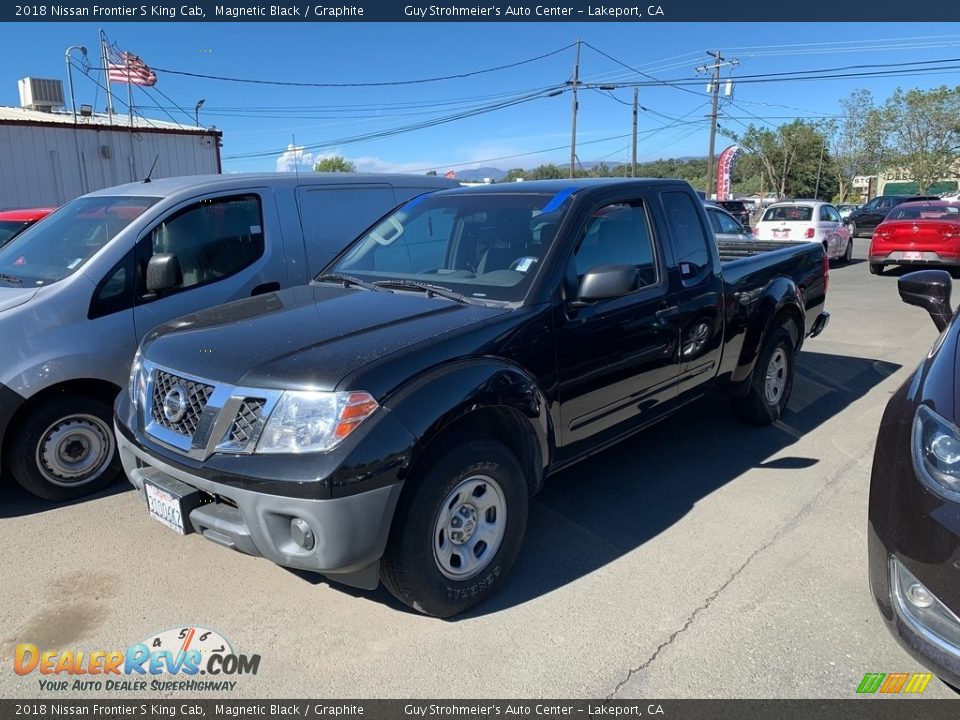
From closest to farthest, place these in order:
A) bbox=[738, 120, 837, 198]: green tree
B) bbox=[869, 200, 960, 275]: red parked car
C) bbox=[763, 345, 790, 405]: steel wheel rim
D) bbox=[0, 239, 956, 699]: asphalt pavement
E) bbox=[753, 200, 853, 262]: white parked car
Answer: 1. bbox=[0, 239, 956, 699]: asphalt pavement
2. bbox=[763, 345, 790, 405]: steel wheel rim
3. bbox=[869, 200, 960, 275]: red parked car
4. bbox=[753, 200, 853, 262]: white parked car
5. bbox=[738, 120, 837, 198]: green tree

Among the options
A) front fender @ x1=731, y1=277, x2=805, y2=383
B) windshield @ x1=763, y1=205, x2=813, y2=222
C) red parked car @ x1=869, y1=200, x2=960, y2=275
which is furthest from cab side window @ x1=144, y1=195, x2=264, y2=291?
windshield @ x1=763, y1=205, x2=813, y2=222

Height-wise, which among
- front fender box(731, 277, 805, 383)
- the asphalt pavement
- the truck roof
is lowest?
the asphalt pavement

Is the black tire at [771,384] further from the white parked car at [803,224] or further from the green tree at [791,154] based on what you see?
the green tree at [791,154]

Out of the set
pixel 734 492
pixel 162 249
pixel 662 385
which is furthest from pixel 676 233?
pixel 162 249

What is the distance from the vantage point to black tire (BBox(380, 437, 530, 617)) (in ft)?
9.11

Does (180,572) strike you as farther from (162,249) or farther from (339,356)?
(162,249)

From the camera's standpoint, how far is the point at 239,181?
205 inches

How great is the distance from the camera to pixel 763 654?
9.27ft

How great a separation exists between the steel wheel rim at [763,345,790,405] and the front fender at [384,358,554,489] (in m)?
2.73

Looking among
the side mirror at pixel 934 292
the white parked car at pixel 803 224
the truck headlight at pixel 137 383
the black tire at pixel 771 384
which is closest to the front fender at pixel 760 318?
the black tire at pixel 771 384

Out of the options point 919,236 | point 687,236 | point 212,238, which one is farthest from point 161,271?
point 919,236

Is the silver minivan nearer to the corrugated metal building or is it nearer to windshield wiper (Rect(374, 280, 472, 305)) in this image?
windshield wiper (Rect(374, 280, 472, 305))

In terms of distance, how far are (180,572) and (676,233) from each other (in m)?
3.42
